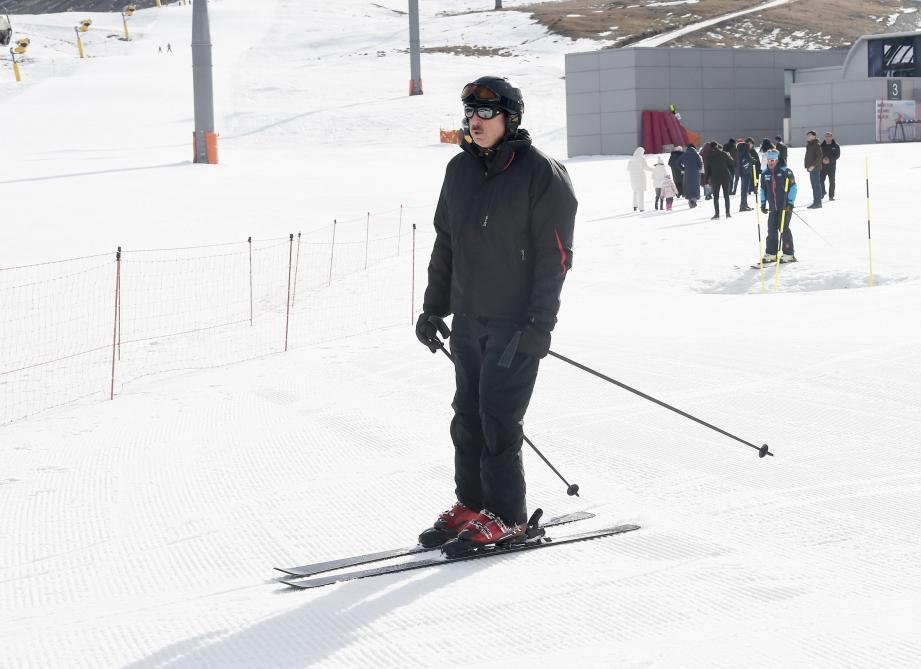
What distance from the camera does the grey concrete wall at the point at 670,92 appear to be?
135 feet

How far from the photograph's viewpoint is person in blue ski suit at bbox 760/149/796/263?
14.3 m

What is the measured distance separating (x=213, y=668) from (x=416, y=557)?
1.09 metres

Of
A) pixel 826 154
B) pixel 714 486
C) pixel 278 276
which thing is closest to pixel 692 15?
pixel 826 154

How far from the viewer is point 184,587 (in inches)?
151

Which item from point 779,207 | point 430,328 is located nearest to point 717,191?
point 779,207

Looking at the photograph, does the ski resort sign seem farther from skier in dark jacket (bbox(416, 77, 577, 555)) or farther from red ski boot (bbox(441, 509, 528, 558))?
red ski boot (bbox(441, 509, 528, 558))

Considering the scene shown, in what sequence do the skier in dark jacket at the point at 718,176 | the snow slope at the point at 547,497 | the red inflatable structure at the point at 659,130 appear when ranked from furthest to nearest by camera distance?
the red inflatable structure at the point at 659,130
the skier in dark jacket at the point at 718,176
the snow slope at the point at 547,497

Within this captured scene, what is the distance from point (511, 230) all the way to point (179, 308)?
10.3m

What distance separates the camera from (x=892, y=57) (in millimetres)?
44906

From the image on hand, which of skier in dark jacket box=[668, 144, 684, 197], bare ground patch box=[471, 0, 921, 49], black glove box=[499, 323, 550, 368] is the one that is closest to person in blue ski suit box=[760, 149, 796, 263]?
skier in dark jacket box=[668, 144, 684, 197]

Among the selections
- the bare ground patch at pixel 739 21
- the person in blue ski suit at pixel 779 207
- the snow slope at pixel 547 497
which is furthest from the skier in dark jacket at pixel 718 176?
the bare ground patch at pixel 739 21

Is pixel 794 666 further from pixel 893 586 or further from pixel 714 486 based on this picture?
pixel 714 486

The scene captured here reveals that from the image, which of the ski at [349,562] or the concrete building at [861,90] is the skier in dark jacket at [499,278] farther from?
the concrete building at [861,90]

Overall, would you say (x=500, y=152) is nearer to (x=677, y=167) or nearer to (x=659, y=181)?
(x=659, y=181)
